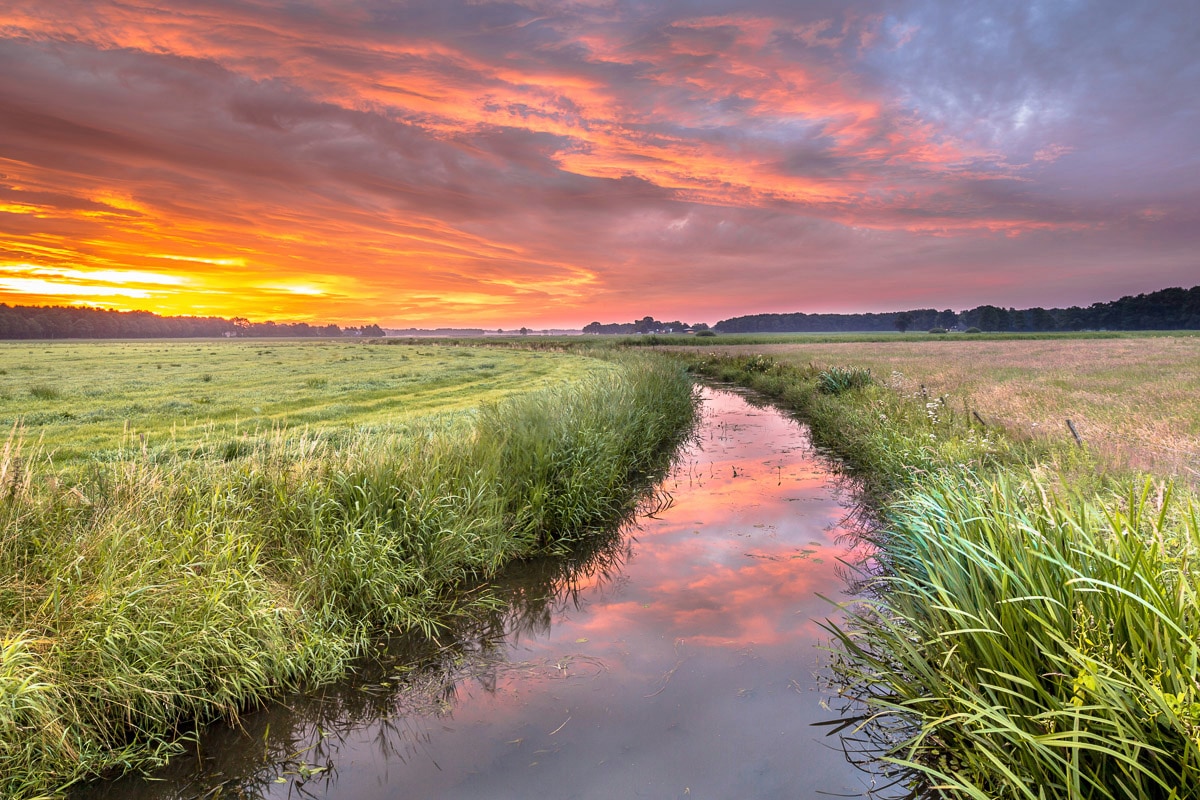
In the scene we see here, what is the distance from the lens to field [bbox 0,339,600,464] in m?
15.9

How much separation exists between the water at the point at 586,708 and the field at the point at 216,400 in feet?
18.7

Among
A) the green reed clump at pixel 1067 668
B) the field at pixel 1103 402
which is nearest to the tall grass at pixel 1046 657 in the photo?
the green reed clump at pixel 1067 668

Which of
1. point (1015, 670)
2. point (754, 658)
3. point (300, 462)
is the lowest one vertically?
point (754, 658)

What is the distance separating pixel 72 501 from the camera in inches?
229

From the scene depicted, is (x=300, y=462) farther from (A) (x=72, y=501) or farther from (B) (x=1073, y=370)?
(B) (x=1073, y=370)

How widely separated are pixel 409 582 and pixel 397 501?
3.83 ft

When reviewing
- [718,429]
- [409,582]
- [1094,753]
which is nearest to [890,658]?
[1094,753]

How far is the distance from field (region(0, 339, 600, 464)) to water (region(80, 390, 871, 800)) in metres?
5.69

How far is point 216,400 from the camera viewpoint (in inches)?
996

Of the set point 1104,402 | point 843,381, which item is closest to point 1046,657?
point 1104,402

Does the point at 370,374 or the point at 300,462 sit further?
the point at 370,374

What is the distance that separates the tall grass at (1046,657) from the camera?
297 centimetres

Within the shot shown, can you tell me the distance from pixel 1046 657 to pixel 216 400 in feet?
97.6

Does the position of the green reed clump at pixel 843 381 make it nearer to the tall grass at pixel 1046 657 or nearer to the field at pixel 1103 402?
the field at pixel 1103 402
